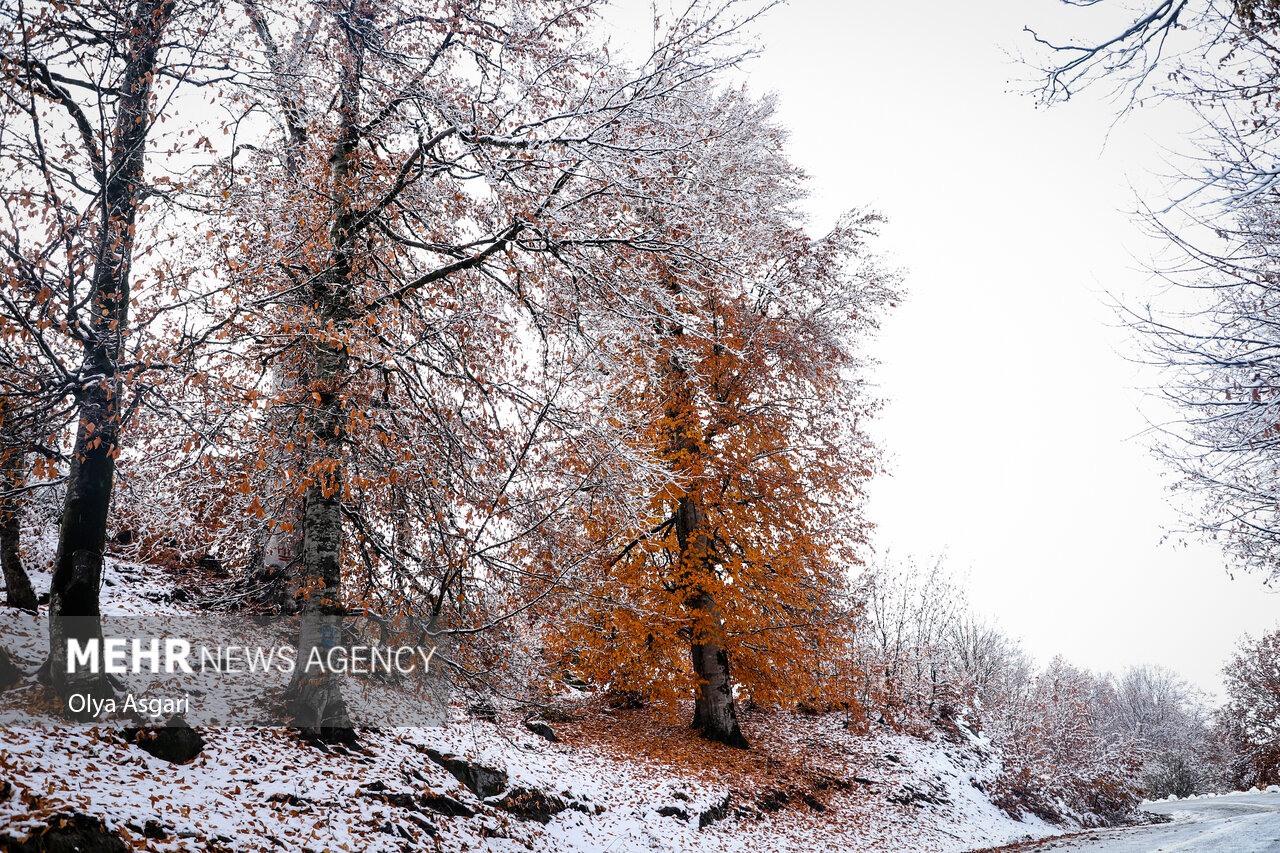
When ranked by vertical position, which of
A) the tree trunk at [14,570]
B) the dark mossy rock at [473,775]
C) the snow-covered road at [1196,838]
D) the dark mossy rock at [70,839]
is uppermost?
the tree trunk at [14,570]

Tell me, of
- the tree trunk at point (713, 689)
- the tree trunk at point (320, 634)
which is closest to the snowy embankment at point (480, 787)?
the tree trunk at point (320, 634)

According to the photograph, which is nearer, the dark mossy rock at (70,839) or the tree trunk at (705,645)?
the dark mossy rock at (70,839)

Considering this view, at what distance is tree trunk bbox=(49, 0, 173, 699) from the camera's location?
5012mm

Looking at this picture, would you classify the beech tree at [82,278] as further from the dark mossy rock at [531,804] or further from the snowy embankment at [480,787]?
the dark mossy rock at [531,804]

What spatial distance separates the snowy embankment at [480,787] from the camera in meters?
4.17

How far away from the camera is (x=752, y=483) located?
11.6 m

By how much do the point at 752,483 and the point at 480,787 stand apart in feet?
22.3

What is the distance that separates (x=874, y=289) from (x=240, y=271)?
1023cm

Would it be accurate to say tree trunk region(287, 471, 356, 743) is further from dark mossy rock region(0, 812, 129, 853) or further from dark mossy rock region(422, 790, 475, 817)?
dark mossy rock region(0, 812, 129, 853)

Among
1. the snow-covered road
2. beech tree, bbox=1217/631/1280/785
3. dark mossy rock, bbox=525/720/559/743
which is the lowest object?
beech tree, bbox=1217/631/1280/785

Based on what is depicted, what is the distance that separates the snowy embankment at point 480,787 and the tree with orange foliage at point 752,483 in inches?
56.6

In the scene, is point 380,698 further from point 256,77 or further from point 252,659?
point 256,77

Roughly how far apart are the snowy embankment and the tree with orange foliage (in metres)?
1.44

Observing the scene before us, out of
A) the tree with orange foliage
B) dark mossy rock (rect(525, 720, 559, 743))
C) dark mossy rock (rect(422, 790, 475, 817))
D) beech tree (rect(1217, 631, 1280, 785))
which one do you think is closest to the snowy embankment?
dark mossy rock (rect(422, 790, 475, 817))
